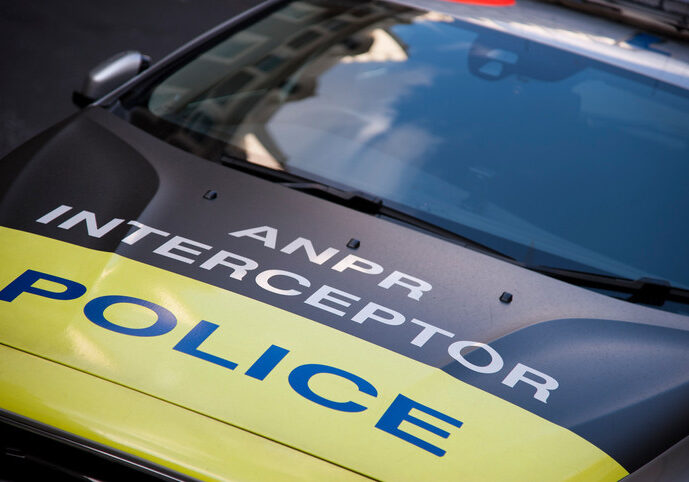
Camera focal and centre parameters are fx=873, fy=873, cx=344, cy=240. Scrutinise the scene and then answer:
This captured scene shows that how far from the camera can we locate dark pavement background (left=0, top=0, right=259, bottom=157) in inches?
194

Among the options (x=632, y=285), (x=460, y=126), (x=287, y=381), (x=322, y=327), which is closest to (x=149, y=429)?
(x=287, y=381)

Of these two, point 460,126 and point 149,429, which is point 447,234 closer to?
point 460,126

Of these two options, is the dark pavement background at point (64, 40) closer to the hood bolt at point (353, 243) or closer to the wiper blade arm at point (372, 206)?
the wiper blade arm at point (372, 206)

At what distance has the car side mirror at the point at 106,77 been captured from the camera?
2.69 metres

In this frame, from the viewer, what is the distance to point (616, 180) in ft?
7.66

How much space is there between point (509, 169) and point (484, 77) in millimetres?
407

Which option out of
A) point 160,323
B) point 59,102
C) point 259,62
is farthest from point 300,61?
point 59,102

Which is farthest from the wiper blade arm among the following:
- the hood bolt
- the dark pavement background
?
the dark pavement background

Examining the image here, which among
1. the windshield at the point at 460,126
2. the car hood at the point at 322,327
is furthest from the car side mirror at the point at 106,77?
the car hood at the point at 322,327

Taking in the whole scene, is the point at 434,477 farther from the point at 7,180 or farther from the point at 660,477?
the point at 7,180

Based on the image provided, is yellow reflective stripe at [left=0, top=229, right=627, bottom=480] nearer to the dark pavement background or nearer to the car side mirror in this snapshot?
the car side mirror

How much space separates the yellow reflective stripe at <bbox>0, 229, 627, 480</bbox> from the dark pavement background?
298 centimetres

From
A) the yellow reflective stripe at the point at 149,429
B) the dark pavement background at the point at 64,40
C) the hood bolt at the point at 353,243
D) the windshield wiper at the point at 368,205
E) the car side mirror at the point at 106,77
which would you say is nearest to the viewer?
the yellow reflective stripe at the point at 149,429

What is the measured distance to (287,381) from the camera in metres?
1.60
